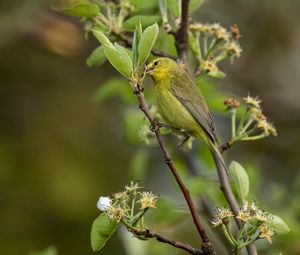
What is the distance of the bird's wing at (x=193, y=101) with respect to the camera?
2.53 meters

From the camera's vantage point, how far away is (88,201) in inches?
193

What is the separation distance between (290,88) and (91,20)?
2.94 metres

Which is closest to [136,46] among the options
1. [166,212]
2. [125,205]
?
[125,205]

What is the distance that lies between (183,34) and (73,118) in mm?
3114

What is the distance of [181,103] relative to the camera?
2.55 metres

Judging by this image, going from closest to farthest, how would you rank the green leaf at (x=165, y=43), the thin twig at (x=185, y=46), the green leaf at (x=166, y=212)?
the thin twig at (x=185, y=46) → the green leaf at (x=165, y=43) → the green leaf at (x=166, y=212)

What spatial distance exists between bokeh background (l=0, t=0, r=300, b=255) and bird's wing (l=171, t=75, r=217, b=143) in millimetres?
1885

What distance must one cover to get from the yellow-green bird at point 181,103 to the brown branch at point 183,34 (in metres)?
0.04

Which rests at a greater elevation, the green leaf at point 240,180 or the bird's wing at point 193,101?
the bird's wing at point 193,101

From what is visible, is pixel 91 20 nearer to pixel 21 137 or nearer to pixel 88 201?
pixel 88 201

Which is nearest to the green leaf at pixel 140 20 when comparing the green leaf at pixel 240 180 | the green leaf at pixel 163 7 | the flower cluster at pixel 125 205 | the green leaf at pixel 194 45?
the green leaf at pixel 163 7

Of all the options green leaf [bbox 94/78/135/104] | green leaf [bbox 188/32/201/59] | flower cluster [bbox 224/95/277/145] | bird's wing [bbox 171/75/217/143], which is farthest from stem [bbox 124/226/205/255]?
green leaf [bbox 94/78/135/104]

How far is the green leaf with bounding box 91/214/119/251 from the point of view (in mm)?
1917

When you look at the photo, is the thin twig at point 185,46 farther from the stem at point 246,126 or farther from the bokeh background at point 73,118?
the bokeh background at point 73,118
